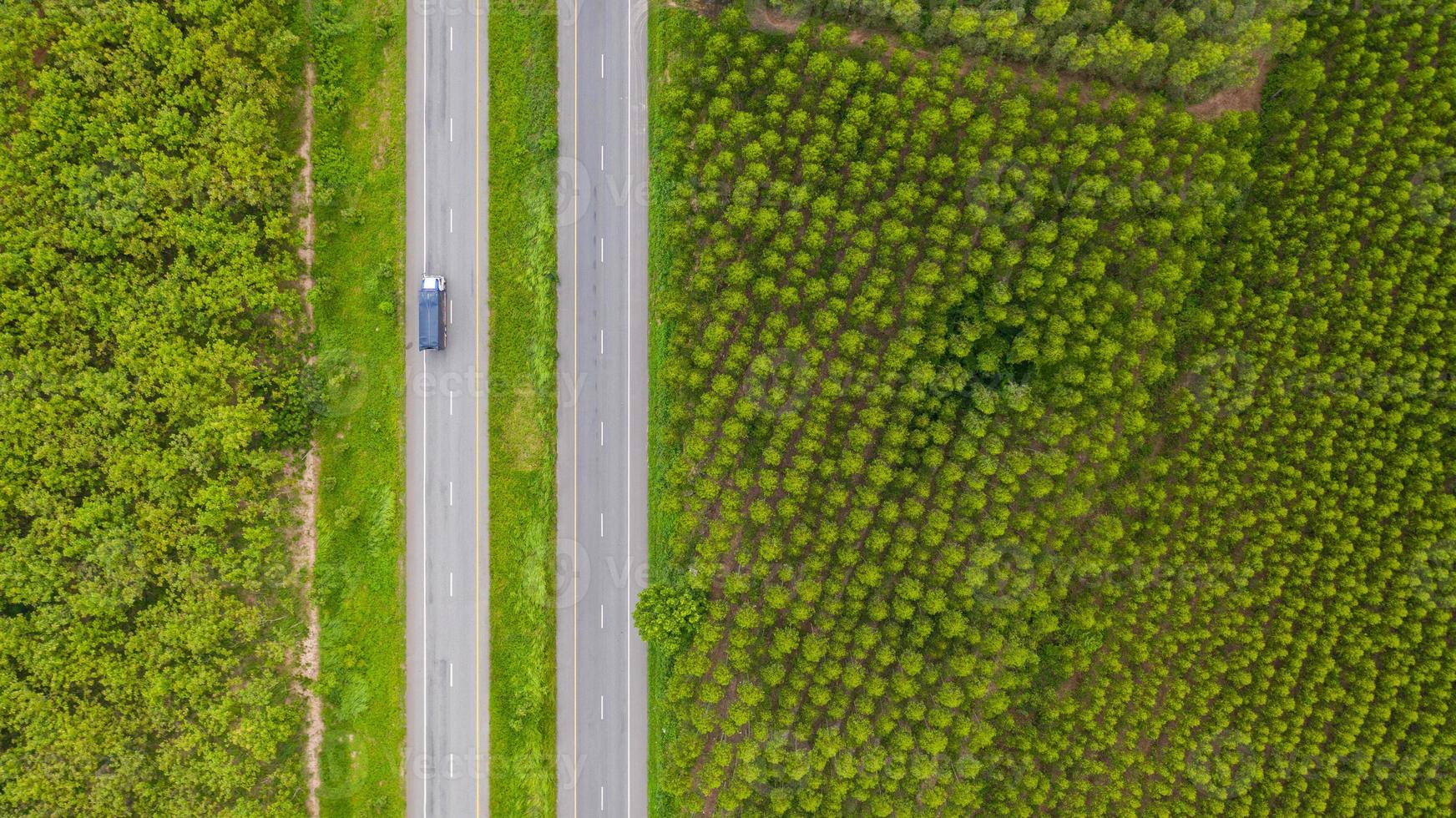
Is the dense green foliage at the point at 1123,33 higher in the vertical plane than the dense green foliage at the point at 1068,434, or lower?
higher

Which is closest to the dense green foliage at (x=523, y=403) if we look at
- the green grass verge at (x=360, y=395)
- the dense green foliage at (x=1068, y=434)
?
the green grass verge at (x=360, y=395)

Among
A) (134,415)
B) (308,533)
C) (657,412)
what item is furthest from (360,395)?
(657,412)

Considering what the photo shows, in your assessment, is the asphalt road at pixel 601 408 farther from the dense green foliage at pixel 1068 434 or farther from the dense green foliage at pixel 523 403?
the dense green foliage at pixel 1068 434

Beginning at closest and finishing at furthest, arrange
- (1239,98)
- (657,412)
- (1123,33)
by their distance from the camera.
Result: (1123,33) < (1239,98) < (657,412)

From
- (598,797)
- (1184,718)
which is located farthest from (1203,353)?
(598,797)

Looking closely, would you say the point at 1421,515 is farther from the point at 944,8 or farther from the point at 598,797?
the point at 598,797

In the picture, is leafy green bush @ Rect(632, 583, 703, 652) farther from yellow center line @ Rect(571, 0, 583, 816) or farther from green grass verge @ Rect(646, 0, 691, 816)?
yellow center line @ Rect(571, 0, 583, 816)

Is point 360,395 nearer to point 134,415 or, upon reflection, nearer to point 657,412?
point 134,415
